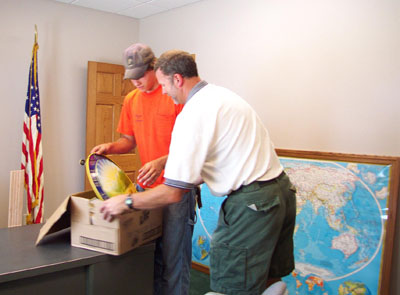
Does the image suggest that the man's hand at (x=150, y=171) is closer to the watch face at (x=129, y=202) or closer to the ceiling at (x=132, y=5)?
the watch face at (x=129, y=202)

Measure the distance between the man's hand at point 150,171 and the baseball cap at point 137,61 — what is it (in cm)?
53

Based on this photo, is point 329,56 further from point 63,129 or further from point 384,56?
point 63,129

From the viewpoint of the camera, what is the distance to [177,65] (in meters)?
1.80

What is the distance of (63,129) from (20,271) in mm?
2985

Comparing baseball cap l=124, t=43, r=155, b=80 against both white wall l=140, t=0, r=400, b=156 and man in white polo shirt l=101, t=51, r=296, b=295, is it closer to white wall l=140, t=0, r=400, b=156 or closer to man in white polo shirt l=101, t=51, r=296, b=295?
man in white polo shirt l=101, t=51, r=296, b=295

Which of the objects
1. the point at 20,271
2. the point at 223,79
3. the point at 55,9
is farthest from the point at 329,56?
the point at 55,9

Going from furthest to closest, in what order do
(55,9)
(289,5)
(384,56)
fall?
(55,9) < (289,5) < (384,56)

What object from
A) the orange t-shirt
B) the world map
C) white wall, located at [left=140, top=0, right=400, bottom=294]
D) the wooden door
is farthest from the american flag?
the world map

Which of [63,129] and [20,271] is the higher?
[63,129]

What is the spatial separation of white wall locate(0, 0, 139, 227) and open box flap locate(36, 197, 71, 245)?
2318 millimetres

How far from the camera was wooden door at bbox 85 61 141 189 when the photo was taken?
4.27 m

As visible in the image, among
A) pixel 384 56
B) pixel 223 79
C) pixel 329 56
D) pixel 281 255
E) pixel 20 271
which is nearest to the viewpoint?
pixel 20 271

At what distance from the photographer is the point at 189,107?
5.49ft

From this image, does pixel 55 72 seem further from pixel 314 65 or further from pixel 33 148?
pixel 314 65
